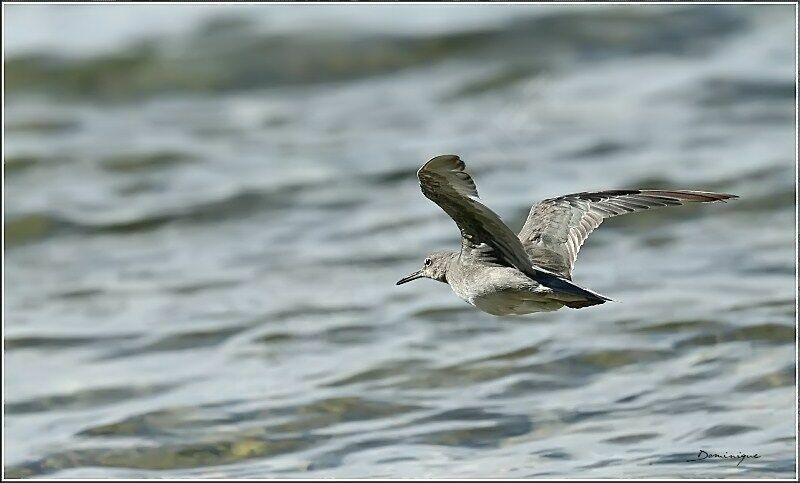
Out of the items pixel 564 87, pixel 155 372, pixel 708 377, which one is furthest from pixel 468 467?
pixel 564 87

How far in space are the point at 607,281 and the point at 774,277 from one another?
4.39ft

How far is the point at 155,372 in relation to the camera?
31.6ft

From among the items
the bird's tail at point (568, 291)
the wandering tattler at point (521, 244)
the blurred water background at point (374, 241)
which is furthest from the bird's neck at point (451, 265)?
the blurred water background at point (374, 241)

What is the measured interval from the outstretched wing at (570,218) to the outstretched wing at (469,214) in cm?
32

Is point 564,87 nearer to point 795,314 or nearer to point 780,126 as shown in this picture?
point 780,126

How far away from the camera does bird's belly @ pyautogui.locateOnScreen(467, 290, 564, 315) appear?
6.61 meters

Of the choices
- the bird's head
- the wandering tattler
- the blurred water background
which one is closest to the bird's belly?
the wandering tattler

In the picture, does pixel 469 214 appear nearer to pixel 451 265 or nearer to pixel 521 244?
pixel 521 244

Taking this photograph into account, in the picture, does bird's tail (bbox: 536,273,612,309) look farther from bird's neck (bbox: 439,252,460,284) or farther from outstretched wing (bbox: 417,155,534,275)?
bird's neck (bbox: 439,252,460,284)

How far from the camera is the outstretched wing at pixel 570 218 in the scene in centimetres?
700

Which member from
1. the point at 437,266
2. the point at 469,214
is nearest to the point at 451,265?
the point at 437,266

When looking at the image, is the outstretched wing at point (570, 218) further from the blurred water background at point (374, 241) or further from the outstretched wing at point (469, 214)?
the blurred water background at point (374, 241)

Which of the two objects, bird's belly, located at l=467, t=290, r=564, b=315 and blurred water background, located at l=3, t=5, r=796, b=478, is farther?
blurred water background, located at l=3, t=5, r=796, b=478

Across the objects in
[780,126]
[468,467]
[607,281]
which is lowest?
[468,467]
